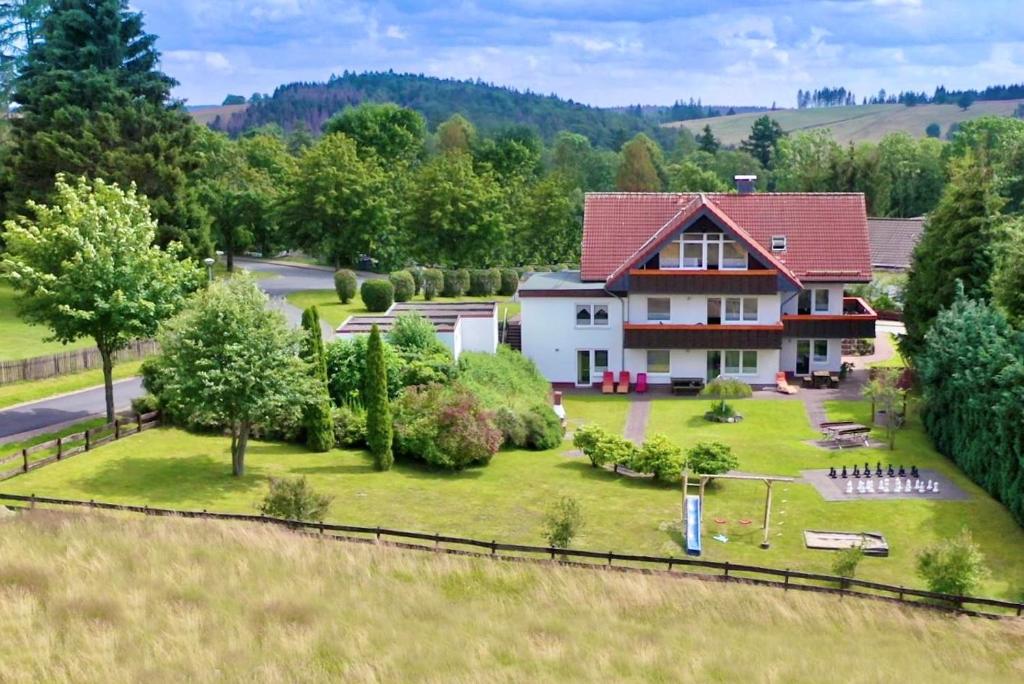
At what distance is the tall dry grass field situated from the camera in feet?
65.5

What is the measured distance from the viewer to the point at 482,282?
69625 mm

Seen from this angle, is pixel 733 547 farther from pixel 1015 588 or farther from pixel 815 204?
pixel 815 204

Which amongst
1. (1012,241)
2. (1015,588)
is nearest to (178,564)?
(1015,588)

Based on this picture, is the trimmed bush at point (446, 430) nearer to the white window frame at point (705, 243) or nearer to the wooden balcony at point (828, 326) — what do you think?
the white window frame at point (705, 243)

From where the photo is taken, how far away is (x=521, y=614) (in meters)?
22.5

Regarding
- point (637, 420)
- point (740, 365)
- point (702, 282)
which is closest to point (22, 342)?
point (637, 420)

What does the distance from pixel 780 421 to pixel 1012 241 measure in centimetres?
1076

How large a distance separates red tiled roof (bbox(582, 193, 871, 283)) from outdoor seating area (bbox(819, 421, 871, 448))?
11.9m

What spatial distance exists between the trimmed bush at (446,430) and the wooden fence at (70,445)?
27.4ft

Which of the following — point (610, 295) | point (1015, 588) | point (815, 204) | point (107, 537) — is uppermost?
point (815, 204)

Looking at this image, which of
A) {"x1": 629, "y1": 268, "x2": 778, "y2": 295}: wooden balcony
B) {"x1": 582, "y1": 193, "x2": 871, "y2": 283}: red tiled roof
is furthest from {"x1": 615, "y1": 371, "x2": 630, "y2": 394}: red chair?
{"x1": 582, "y1": 193, "x2": 871, "y2": 283}: red tiled roof

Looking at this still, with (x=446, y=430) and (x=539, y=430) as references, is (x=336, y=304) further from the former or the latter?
(x=446, y=430)

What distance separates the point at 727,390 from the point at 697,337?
3065 millimetres

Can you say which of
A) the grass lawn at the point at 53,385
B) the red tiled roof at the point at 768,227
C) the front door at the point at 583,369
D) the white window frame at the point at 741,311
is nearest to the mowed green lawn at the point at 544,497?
the grass lawn at the point at 53,385
